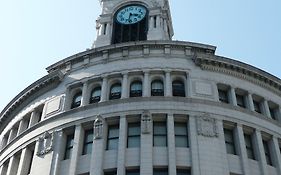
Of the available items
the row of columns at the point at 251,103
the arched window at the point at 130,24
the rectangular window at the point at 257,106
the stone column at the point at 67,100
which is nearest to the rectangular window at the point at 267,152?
the row of columns at the point at 251,103

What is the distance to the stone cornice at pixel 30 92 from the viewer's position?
123 ft

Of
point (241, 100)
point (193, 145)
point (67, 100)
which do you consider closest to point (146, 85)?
point (67, 100)

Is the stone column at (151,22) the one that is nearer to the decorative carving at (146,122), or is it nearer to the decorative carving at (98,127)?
the decorative carving at (146,122)

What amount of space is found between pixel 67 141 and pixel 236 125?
1120 cm

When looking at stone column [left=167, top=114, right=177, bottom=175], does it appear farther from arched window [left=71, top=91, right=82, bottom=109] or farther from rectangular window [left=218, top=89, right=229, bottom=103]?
arched window [left=71, top=91, right=82, bottom=109]

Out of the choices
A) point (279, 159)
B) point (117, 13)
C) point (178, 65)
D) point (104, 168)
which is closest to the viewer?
point (104, 168)

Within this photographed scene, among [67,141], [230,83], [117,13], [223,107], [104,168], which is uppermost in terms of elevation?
[117,13]

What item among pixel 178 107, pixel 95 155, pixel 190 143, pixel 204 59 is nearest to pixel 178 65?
pixel 204 59

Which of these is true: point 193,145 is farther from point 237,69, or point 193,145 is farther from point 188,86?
point 237,69

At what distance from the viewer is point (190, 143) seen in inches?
1216

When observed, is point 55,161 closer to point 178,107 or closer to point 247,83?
point 178,107

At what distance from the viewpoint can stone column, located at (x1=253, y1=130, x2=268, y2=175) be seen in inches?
1229

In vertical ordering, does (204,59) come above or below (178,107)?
above

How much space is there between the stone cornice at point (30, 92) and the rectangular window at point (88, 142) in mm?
6111
